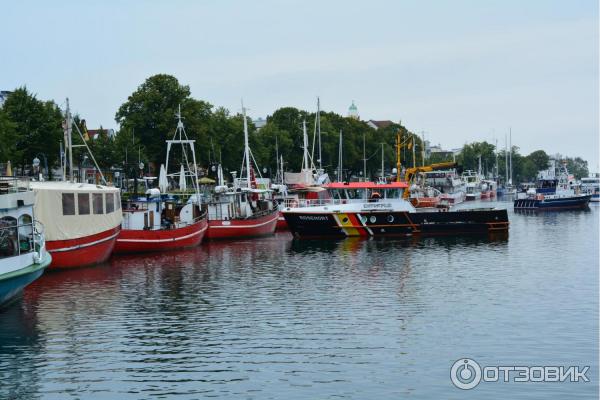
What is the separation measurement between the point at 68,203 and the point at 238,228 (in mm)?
24213

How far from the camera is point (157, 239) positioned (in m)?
54.8

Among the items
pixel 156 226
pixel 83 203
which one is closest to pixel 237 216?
pixel 156 226

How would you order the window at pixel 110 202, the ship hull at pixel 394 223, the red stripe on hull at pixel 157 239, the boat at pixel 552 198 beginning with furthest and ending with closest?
the boat at pixel 552 198, the ship hull at pixel 394 223, the red stripe on hull at pixel 157 239, the window at pixel 110 202

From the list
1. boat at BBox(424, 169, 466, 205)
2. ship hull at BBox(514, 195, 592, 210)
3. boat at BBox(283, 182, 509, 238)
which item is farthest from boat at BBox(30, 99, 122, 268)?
boat at BBox(424, 169, 466, 205)

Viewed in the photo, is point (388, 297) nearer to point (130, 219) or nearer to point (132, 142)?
point (130, 219)

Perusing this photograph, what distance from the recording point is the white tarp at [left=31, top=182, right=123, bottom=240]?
42188 mm

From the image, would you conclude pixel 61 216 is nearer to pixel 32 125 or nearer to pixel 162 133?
pixel 32 125

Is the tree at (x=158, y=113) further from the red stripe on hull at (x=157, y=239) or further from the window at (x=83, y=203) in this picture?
the window at (x=83, y=203)

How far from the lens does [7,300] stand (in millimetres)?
32344

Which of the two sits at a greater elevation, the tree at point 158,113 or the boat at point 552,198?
the tree at point 158,113

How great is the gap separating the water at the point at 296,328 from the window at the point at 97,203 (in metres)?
3.58
